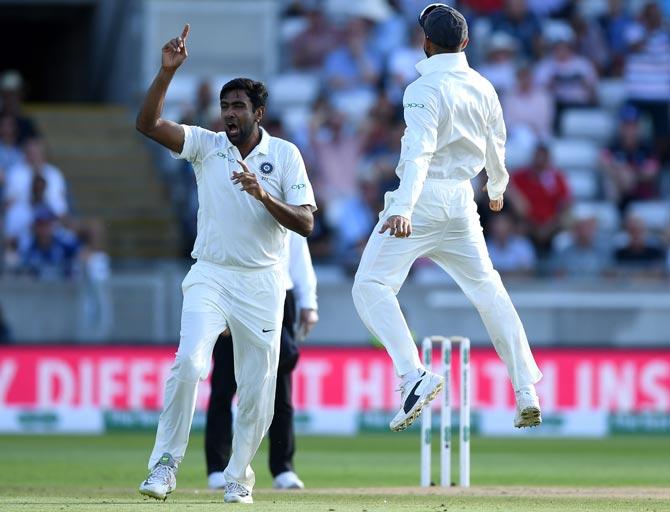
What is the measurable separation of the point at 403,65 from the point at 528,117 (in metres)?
1.57

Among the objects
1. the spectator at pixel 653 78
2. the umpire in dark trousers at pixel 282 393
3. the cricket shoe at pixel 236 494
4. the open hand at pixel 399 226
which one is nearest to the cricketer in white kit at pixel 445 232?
the open hand at pixel 399 226

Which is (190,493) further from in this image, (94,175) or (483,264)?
(94,175)

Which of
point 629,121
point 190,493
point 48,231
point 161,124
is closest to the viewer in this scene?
point 161,124

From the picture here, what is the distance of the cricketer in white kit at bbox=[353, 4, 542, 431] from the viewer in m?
8.30

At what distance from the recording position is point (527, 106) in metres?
18.6

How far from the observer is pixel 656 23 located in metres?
19.3

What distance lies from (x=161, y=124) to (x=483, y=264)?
183 cm

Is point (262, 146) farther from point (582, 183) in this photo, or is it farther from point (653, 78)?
point (653, 78)

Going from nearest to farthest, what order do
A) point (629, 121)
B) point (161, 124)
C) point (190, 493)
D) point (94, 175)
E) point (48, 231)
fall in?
point (161, 124) < point (190, 493) < point (48, 231) < point (629, 121) < point (94, 175)

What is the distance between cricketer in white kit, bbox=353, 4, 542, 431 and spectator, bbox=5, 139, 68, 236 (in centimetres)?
851

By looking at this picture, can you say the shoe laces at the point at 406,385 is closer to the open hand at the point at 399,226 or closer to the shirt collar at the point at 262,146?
the open hand at the point at 399,226

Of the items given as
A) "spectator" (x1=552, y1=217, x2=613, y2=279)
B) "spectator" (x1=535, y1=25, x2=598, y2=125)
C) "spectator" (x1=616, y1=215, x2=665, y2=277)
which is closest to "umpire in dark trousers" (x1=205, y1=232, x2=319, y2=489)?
"spectator" (x1=552, y1=217, x2=613, y2=279)

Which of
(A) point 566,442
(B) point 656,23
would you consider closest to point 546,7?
(B) point 656,23

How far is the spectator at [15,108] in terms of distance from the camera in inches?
716
